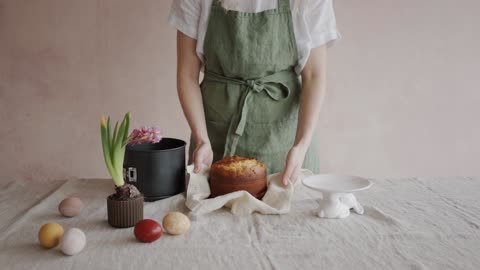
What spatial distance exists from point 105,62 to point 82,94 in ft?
0.73

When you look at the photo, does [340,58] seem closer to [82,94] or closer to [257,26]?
[257,26]

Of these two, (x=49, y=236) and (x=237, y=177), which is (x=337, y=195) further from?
(x=49, y=236)

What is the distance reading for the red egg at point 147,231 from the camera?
1042mm

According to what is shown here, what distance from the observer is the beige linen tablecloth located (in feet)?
3.17

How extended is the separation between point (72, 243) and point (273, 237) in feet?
1.40

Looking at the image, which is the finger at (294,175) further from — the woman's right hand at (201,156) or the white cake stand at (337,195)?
the woman's right hand at (201,156)

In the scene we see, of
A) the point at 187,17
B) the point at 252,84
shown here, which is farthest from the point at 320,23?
the point at 187,17

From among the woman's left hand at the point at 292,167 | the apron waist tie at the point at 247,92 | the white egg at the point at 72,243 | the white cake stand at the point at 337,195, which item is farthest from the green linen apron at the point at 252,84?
the white egg at the point at 72,243

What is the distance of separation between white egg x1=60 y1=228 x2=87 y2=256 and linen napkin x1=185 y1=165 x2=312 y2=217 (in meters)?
0.30

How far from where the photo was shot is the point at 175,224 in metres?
1.09

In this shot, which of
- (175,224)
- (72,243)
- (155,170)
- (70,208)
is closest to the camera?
(72,243)

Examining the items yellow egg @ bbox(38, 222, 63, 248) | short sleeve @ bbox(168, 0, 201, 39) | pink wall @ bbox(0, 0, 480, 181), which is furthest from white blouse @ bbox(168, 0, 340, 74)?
pink wall @ bbox(0, 0, 480, 181)

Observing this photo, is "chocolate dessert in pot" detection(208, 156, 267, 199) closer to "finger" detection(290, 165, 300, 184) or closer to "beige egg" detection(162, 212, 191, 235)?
"finger" detection(290, 165, 300, 184)

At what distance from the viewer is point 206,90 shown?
1.74 metres
